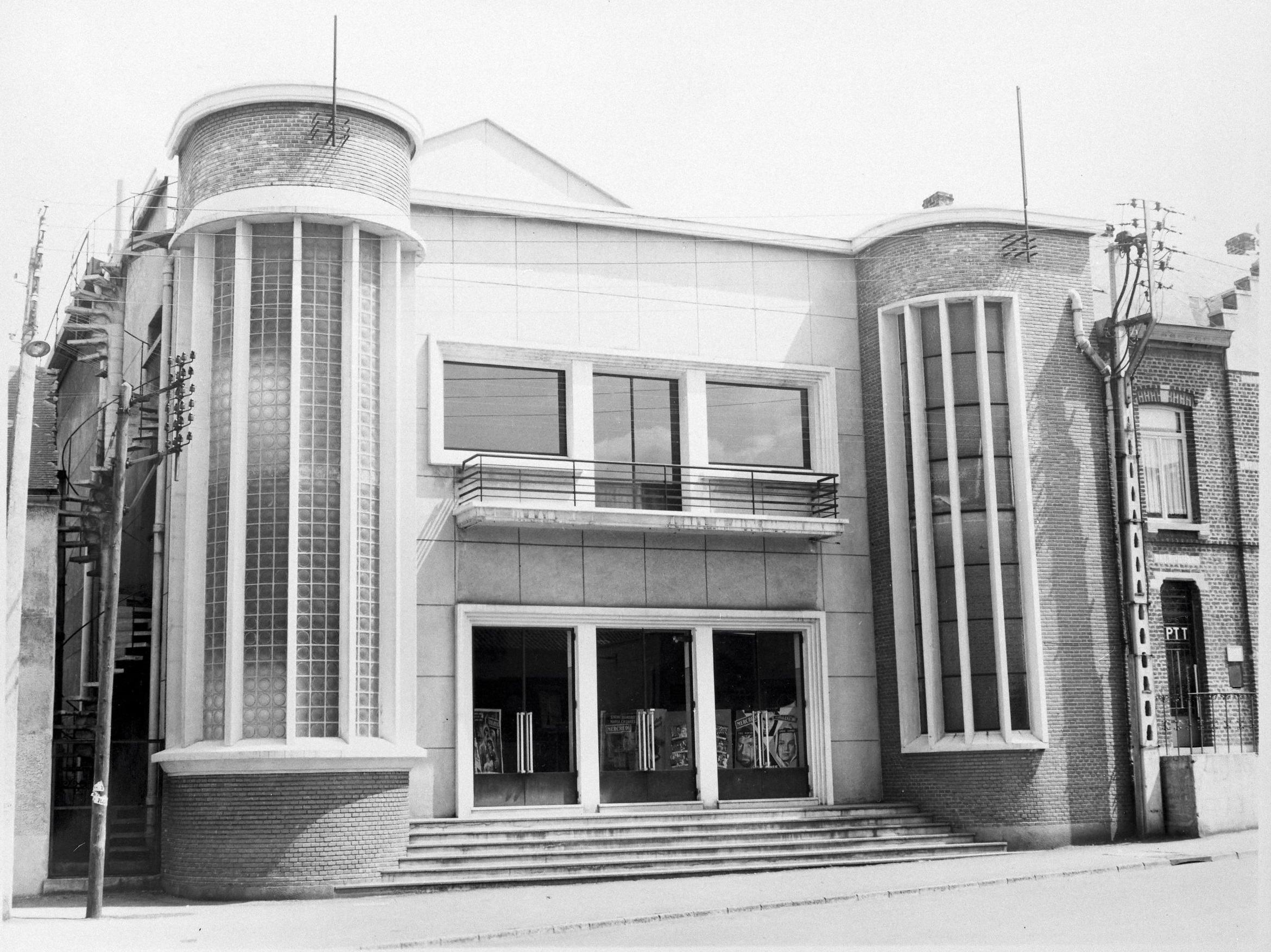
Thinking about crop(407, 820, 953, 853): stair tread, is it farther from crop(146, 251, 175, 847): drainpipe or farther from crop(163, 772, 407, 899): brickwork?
crop(146, 251, 175, 847): drainpipe

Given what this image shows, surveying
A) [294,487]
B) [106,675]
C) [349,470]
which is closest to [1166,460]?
[349,470]

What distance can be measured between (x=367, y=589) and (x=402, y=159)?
6.66 m

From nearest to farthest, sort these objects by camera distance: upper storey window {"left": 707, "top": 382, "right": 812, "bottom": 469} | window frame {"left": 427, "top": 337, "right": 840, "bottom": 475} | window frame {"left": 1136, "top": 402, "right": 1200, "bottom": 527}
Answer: window frame {"left": 427, "top": 337, "right": 840, "bottom": 475}, upper storey window {"left": 707, "top": 382, "right": 812, "bottom": 469}, window frame {"left": 1136, "top": 402, "right": 1200, "bottom": 527}

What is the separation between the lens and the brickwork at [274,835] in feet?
64.6

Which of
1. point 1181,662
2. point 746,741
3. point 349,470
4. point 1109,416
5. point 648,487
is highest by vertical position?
point 1109,416

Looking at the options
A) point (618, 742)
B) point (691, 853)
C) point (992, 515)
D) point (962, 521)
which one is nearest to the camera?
point (691, 853)

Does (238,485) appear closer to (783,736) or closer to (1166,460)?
(783,736)

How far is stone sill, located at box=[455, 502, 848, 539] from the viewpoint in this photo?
2244 centimetres

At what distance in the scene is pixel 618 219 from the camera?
2489 cm

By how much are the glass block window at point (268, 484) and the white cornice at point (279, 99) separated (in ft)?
5.95

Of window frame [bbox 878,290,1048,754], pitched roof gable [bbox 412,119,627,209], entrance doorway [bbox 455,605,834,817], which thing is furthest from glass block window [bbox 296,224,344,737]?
window frame [bbox 878,290,1048,754]

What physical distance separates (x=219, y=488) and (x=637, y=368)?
742 centimetres

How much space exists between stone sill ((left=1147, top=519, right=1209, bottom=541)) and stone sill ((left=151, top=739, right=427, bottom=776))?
1448 cm

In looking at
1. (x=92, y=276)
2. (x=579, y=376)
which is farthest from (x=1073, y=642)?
(x=92, y=276)
